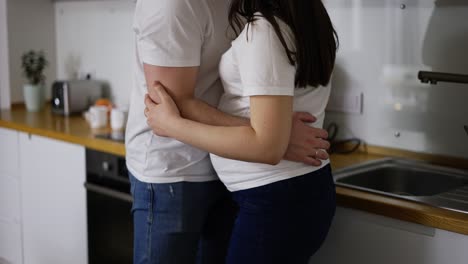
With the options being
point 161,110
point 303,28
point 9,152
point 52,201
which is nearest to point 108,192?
point 52,201

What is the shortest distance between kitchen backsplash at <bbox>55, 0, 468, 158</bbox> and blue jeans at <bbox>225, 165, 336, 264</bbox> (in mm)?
743

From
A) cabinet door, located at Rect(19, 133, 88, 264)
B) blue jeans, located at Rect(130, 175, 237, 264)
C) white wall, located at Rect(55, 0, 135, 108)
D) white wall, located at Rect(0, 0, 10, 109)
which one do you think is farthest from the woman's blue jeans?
white wall, located at Rect(0, 0, 10, 109)

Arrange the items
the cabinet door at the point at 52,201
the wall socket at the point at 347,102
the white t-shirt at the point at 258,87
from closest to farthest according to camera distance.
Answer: the white t-shirt at the point at 258,87 < the wall socket at the point at 347,102 < the cabinet door at the point at 52,201

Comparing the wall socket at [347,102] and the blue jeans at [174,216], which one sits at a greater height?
the wall socket at [347,102]

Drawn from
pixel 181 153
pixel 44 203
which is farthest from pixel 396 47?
pixel 44 203

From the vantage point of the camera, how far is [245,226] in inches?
52.1

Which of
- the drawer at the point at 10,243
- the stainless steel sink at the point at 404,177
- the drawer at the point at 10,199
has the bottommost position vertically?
the drawer at the point at 10,243

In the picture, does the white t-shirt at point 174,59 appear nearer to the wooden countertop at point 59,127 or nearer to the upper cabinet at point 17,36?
the wooden countertop at point 59,127

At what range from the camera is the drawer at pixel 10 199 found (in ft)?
8.71

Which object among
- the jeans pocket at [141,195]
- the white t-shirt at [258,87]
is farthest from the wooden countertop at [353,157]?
the jeans pocket at [141,195]

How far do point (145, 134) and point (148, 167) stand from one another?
7 cm

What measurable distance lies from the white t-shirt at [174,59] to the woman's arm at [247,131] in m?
0.09

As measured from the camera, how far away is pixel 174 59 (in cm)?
131

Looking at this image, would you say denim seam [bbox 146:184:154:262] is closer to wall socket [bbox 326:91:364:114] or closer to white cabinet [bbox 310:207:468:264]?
white cabinet [bbox 310:207:468:264]
